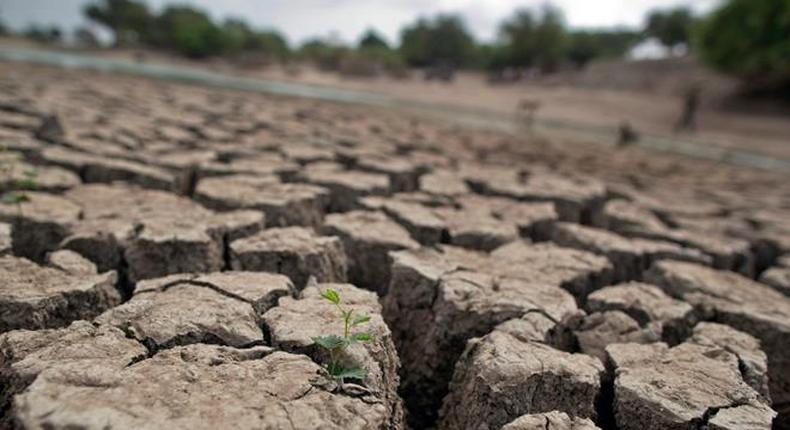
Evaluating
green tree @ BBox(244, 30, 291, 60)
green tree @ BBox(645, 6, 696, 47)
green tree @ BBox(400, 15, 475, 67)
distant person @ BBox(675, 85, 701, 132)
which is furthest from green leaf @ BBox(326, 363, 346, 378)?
green tree @ BBox(645, 6, 696, 47)

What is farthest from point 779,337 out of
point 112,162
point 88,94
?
point 88,94

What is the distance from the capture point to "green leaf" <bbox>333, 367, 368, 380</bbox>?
1112mm

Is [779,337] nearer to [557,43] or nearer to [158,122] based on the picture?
[158,122]

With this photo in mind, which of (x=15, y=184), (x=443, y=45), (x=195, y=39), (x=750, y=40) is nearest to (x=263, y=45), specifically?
(x=195, y=39)

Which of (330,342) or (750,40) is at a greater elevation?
(750,40)

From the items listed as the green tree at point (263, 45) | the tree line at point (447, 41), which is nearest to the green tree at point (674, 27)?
the tree line at point (447, 41)

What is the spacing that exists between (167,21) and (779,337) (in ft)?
135

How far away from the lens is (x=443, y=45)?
3634 centimetres

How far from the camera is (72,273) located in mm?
1554

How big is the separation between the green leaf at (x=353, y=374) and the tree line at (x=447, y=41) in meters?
21.1

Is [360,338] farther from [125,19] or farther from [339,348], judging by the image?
[125,19]

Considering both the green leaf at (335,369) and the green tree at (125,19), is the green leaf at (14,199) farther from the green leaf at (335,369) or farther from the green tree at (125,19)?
the green tree at (125,19)

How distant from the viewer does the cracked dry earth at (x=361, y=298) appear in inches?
42.3

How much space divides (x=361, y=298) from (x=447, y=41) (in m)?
36.7
